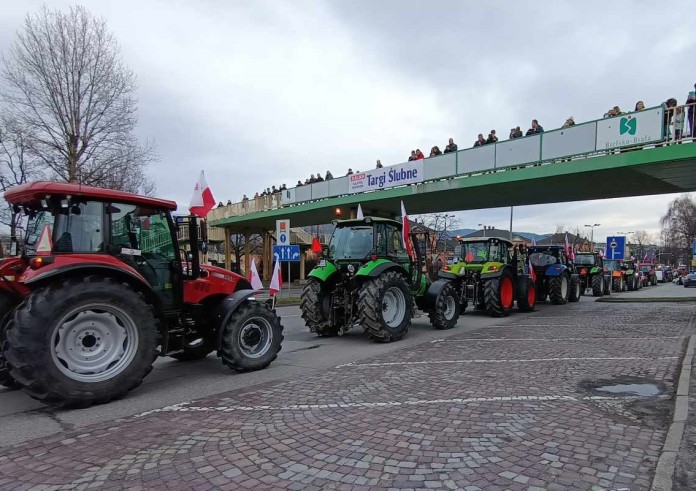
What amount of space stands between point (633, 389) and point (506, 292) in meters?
8.26

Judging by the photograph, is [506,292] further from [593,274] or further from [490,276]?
[593,274]

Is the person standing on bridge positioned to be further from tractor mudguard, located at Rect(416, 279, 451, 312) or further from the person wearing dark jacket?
tractor mudguard, located at Rect(416, 279, 451, 312)

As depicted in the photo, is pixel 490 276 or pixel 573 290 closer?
pixel 490 276

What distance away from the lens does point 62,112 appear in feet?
68.1

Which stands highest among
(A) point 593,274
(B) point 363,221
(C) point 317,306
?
(B) point 363,221

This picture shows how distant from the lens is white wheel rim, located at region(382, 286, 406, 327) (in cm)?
937

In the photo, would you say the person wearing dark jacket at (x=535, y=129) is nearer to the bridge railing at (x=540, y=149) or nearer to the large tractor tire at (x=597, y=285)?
the bridge railing at (x=540, y=149)

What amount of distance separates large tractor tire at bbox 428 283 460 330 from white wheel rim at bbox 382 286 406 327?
1509 mm

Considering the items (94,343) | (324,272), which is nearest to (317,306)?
(324,272)

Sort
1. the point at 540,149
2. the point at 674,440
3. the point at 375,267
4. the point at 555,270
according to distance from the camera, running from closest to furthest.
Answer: the point at 674,440
the point at 375,267
the point at 540,149
the point at 555,270

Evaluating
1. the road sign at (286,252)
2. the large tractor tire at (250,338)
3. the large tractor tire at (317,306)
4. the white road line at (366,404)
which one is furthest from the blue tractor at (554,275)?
the large tractor tire at (250,338)

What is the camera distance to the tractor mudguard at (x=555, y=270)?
17.2m

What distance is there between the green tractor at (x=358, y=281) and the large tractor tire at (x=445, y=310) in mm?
1246

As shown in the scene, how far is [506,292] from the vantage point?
45.3ft
